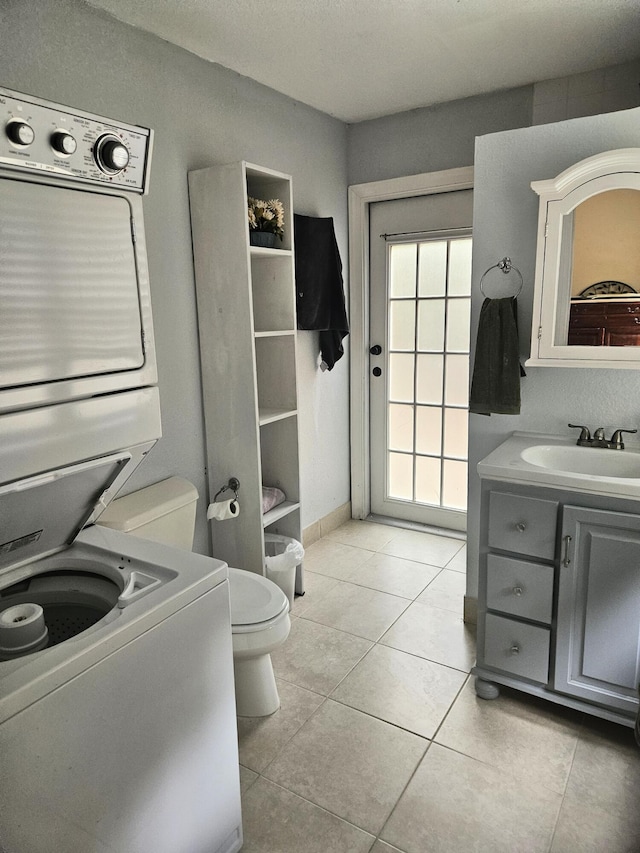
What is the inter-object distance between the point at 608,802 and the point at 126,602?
148 centimetres

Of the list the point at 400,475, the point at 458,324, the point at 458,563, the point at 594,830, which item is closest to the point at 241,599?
the point at 594,830

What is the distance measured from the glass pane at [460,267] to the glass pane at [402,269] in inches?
8.8

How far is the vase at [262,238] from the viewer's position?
236 cm

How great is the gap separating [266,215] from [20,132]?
146 cm

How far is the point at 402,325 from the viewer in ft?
11.3

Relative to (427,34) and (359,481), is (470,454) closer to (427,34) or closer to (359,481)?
(359,481)

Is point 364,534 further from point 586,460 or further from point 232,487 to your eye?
point 586,460

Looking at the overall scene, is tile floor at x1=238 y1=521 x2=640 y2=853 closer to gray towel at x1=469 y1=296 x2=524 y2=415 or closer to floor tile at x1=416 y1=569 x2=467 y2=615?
floor tile at x1=416 y1=569 x2=467 y2=615

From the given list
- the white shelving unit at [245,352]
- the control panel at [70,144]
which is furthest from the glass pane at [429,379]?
the control panel at [70,144]

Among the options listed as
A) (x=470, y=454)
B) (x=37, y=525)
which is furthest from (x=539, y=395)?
(x=37, y=525)

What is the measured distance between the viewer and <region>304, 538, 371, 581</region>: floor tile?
3.09 m

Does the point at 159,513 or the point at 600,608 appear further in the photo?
the point at 159,513

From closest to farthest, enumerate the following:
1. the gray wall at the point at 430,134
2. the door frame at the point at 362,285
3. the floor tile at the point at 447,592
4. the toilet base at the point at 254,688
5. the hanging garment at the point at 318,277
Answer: the toilet base at the point at 254,688, the floor tile at the point at 447,592, the gray wall at the point at 430,134, the hanging garment at the point at 318,277, the door frame at the point at 362,285

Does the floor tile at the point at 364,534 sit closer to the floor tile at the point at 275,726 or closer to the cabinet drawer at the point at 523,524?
the floor tile at the point at 275,726
